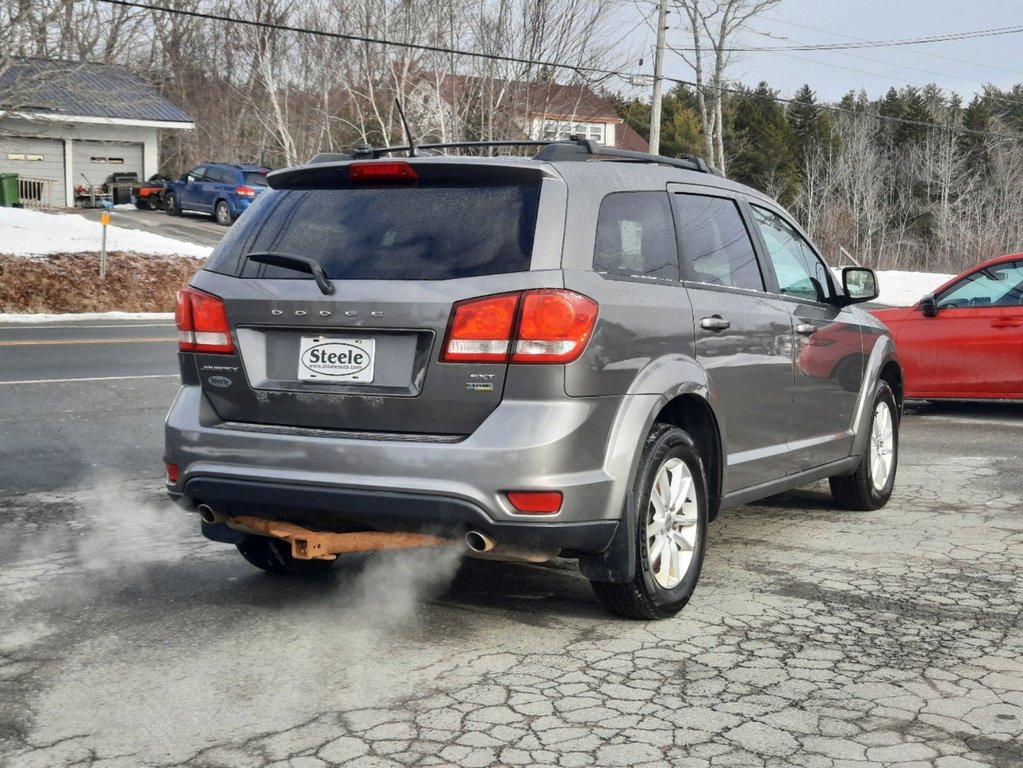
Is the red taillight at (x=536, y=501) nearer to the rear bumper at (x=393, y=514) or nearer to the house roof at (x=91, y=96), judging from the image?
the rear bumper at (x=393, y=514)

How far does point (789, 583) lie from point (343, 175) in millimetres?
2589

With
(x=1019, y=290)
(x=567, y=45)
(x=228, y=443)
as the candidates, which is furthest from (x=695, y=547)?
(x=567, y=45)

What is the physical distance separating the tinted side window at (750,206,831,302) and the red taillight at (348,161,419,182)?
2.11 m

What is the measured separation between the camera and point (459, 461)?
445 centimetres

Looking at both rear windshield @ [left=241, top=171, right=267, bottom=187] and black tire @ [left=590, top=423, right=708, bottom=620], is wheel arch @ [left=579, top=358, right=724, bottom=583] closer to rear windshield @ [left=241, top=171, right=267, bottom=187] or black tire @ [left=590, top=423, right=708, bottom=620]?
black tire @ [left=590, top=423, right=708, bottom=620]

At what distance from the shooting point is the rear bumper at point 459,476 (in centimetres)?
445

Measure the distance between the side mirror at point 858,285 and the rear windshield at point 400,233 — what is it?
2.95m

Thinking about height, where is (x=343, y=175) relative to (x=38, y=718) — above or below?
above

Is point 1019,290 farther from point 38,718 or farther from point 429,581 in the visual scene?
point 38,718

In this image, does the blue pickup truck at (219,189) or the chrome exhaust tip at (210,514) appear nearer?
the chrome exhaust tip at (210,514)

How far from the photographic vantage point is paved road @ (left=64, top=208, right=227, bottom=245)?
34.9m

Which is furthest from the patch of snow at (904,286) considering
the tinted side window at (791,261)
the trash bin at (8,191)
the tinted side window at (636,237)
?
the tinted side window at (636,237)

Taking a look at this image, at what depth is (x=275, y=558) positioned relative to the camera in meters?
5.75

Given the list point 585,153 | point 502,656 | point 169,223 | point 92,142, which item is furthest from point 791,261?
point 92,142
